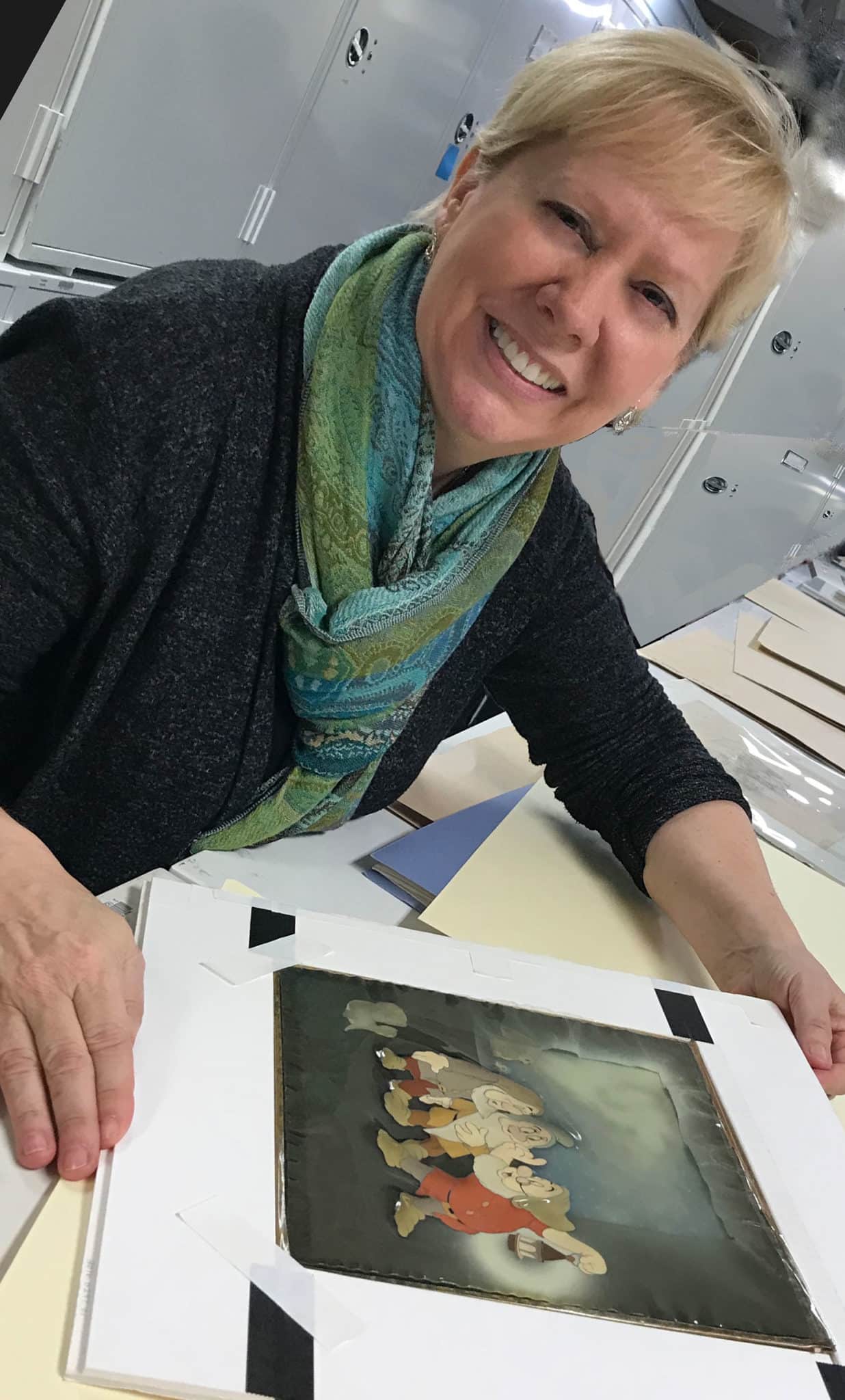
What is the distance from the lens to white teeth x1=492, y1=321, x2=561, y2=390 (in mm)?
885

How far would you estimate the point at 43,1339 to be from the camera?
0.41 meters

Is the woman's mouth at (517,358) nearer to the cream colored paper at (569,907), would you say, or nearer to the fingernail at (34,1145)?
the cream colored paper at (569,907)

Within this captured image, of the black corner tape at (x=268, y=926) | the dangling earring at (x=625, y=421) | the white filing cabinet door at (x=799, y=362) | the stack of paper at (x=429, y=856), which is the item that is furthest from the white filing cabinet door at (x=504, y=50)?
the black corner tape at (x=268, y=926)

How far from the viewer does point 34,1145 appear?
19.2 inches

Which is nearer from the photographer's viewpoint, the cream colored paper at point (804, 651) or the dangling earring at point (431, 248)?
the dangling earring at point (431, 248)

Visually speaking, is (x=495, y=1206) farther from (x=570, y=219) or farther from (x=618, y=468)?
(x=618, y=468)

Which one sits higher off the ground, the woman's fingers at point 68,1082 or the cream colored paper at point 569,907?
the woman's fingers at point 68,1082

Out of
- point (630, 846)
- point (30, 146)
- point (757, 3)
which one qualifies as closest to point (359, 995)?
point (630, 846)

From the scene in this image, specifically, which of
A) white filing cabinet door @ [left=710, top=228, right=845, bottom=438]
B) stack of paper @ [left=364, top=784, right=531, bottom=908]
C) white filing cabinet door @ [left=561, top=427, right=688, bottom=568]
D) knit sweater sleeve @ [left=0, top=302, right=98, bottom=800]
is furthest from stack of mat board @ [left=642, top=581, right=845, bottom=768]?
knit sweater sleeve @ [left=0, top=302, right=98, bottom=800]

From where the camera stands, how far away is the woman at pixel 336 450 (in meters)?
0.78

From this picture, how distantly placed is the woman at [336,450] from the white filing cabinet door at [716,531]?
7.10 ft

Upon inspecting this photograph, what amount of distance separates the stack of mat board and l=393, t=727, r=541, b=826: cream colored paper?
1.75 ft

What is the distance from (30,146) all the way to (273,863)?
1.32 metres

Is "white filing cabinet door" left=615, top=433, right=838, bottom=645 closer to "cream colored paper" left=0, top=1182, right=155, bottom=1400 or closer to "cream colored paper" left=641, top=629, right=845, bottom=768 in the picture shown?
"cream colored paper" left=641, top=629, right=845, bottom=768
